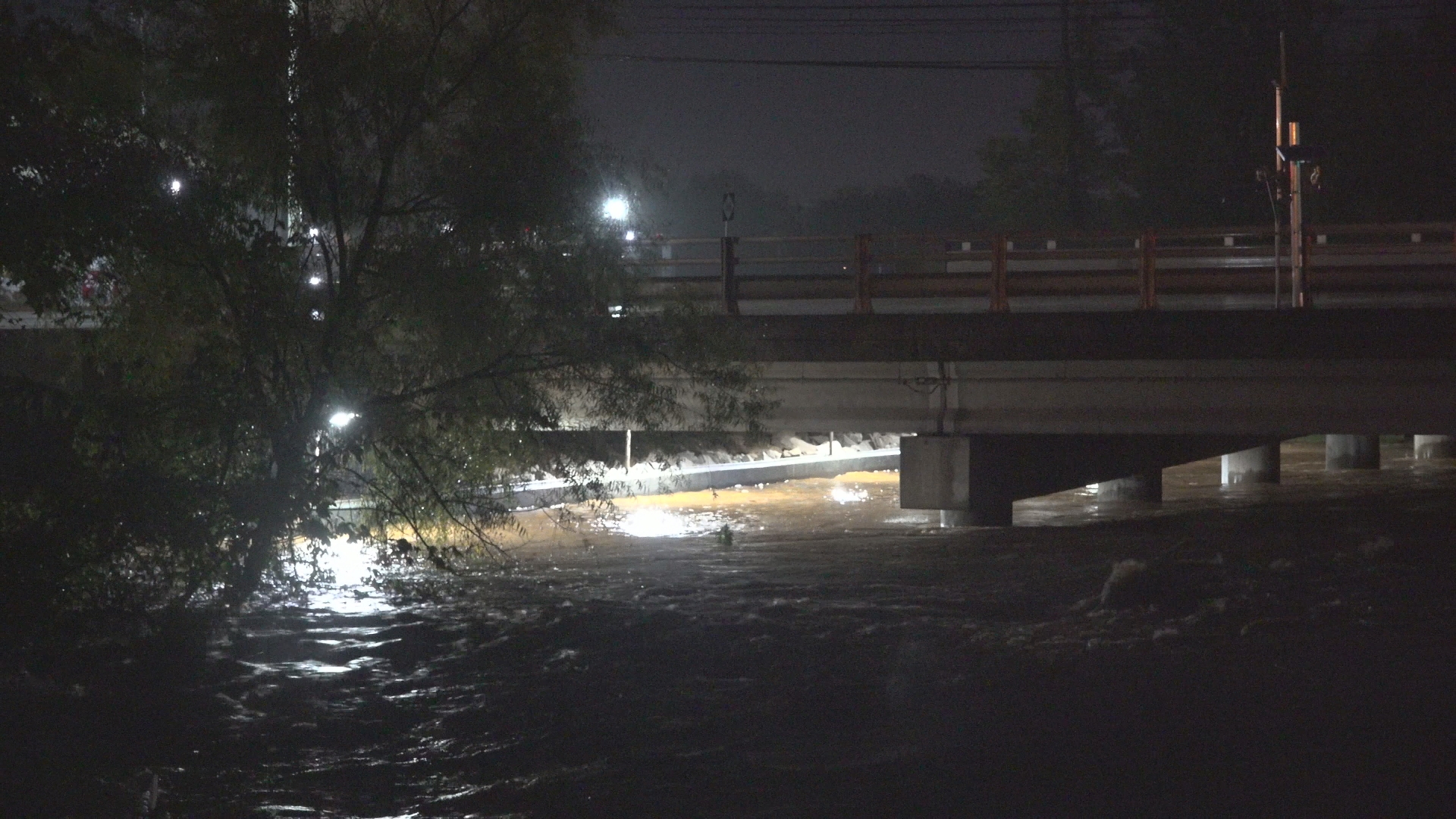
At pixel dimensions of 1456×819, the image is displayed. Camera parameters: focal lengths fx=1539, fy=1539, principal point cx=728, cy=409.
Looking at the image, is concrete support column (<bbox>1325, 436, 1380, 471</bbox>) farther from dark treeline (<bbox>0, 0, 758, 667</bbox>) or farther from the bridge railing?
dark treeline (<bbox>0, 0, 758, 667</bbox>)

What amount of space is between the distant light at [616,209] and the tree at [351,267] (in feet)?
0.60

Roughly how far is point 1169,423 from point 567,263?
9.47 m

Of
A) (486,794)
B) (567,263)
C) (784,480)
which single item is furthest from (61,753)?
(784,480)

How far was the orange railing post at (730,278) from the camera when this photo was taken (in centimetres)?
2225

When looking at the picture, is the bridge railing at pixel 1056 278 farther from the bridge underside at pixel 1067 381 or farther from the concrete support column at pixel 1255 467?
the concrete support column at pixel 1255 467

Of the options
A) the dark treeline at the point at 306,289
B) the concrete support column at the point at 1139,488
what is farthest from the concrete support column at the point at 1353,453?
the dark treeline at the point at 306,289

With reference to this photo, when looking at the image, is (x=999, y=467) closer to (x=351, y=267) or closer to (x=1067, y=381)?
(x=1067, y=381)

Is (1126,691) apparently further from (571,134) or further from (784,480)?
(784,480)

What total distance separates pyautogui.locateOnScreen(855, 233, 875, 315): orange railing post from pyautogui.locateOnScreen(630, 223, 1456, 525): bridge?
3 cm

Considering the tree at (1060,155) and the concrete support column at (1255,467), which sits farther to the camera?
the tree at (1060,155)

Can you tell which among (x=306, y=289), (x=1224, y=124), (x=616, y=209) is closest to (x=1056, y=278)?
(x=616, y=209)

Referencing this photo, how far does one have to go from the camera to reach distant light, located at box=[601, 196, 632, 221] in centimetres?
1577

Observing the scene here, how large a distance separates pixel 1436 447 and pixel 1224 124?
22.5 m

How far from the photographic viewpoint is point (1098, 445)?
2466 centimetres
